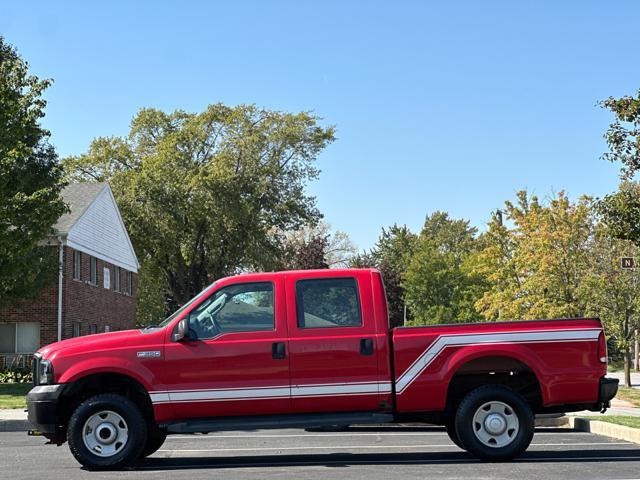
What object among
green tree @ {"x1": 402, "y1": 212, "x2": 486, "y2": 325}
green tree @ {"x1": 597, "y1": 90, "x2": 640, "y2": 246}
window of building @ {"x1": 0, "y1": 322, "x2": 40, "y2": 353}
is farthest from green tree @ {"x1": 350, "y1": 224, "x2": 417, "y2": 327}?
green tree @ {"x1": 597, "y1": 90, "x2": 640, "y2": 246}

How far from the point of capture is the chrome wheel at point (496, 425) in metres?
9.78

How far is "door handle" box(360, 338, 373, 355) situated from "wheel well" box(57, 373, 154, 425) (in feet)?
7.58

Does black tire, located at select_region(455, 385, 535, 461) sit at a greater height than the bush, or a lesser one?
lesser

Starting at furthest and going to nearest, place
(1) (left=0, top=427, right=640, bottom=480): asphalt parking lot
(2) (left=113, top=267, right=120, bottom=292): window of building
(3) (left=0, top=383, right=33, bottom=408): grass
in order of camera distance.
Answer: (2) (left=113, top=267, right=120, bottom=292): window of building < (3) (left=0, top=383, right=33, bottom=408): grass < (1) (left=0, top=427, right=640, bottom=480): asphalt parking lot

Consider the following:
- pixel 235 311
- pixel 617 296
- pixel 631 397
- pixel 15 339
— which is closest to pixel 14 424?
pixel 235 311

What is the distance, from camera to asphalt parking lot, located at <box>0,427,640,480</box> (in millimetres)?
8992

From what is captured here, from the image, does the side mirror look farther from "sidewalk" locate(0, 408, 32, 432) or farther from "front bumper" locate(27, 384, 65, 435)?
"sidewalk" locate(0, 408, 32, 432)

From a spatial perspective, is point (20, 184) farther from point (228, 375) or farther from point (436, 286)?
point (436, 286)

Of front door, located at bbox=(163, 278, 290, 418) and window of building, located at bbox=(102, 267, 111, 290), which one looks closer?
front door, located at bbox=(163, 278, 290, 418)

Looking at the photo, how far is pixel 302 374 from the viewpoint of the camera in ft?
31.8

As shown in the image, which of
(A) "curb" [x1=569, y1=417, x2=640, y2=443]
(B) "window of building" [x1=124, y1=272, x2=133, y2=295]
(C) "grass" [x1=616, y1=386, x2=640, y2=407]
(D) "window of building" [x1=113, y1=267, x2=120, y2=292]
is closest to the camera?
(A) "curb" [x1=569, y1=417, x2=640, y2=443]

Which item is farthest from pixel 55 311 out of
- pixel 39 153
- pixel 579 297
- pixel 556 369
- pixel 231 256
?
pixel 556 369

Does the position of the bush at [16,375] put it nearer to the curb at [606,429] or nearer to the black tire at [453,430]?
the curb at [606,429]

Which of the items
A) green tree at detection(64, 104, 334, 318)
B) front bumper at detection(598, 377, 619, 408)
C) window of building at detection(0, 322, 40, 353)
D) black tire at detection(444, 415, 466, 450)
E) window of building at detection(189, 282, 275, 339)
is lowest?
black tire at detection(444, 415, 466, 450)
